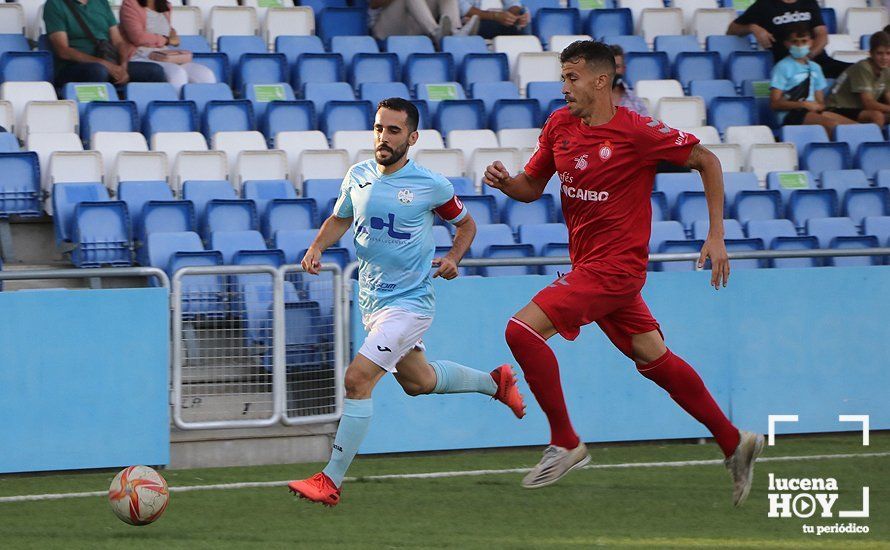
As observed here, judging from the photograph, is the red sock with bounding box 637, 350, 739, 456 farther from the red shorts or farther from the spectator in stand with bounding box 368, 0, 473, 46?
the spectator in stand with bounding box 368, 0, 473, 46

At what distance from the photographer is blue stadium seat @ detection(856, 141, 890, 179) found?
12891 mm

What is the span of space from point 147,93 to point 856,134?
6945mm

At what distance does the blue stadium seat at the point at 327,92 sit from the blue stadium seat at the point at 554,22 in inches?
112

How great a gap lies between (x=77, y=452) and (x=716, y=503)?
12.8 ft

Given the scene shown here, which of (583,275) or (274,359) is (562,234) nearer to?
(274,359)

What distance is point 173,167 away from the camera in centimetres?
1084

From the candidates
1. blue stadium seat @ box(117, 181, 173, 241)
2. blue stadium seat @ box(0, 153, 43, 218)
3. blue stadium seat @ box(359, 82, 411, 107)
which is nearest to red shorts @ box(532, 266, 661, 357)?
blue stadium seat @ box(117, 181, 173, 241)

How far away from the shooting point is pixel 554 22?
47.2ft

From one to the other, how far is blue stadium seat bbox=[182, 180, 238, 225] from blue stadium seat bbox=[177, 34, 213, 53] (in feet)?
8.45

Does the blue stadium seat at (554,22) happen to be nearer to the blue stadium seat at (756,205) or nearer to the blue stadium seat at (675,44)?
the blue stadium seat at (675,44)

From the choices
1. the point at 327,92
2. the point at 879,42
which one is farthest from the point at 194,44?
the point at 879,42

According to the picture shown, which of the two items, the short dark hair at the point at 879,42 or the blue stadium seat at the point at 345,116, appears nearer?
the blue stadium seat at the point at 345,116

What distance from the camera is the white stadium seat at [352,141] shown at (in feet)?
38.4

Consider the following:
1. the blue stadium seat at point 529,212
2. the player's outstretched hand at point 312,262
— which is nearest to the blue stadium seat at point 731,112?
the blue stadium seat at point 529,212
